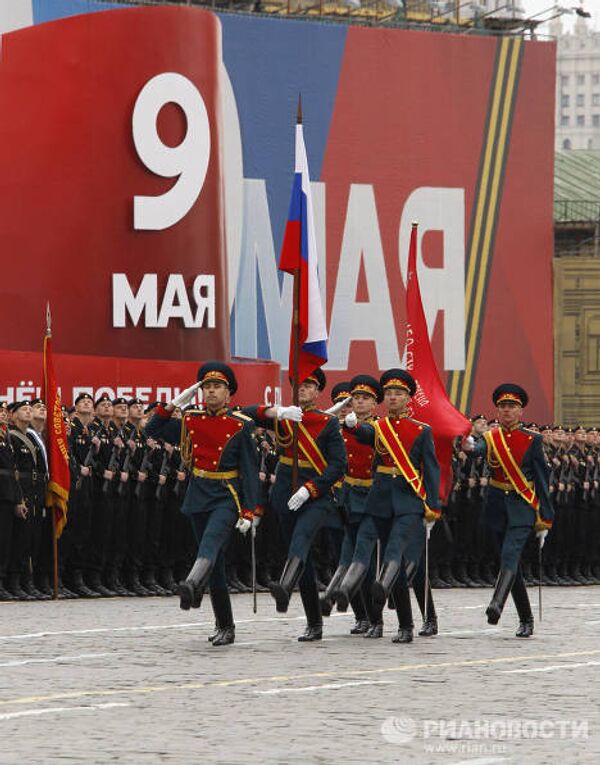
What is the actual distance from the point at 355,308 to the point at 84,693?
22369mm

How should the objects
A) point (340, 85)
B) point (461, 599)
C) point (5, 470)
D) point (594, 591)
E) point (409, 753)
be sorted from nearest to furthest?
point (409, 753), point (5, 470), point (461, 599), point (594, 591), point (340, 85)

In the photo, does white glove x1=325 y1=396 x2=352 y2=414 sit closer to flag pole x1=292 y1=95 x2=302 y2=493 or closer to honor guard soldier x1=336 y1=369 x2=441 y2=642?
honor guard soldier x1=336 y1=369 x2=441 y2=642

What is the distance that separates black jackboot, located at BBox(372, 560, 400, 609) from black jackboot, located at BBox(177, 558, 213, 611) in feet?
4.04

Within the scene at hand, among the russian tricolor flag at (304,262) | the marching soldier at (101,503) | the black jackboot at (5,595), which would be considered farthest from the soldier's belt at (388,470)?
the marching soldier at (101,503)

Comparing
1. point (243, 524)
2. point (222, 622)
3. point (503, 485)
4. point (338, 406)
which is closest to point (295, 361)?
point (338, 406)

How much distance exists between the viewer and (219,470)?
12.5 m

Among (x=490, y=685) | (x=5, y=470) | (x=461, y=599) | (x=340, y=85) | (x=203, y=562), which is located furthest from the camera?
(x=340, y=85)

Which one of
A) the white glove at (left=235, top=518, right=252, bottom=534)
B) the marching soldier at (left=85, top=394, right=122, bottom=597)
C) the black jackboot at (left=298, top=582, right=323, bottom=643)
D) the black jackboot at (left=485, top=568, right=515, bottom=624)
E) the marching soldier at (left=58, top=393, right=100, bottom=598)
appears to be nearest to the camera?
the white glove at (left=235, top=518, right=252, bottom=534)

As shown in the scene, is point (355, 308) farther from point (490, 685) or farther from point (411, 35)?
point (490, 685)

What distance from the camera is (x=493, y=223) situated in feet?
110

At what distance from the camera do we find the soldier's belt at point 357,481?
45.4ft

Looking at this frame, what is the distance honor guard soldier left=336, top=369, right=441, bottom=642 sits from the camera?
13211 millimetres

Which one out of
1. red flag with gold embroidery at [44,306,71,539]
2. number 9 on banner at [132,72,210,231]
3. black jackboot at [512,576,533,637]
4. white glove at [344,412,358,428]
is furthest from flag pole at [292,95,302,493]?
number 9 on banner at [132,72,210,231]

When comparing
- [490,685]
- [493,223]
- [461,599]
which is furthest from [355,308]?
[490,685]
